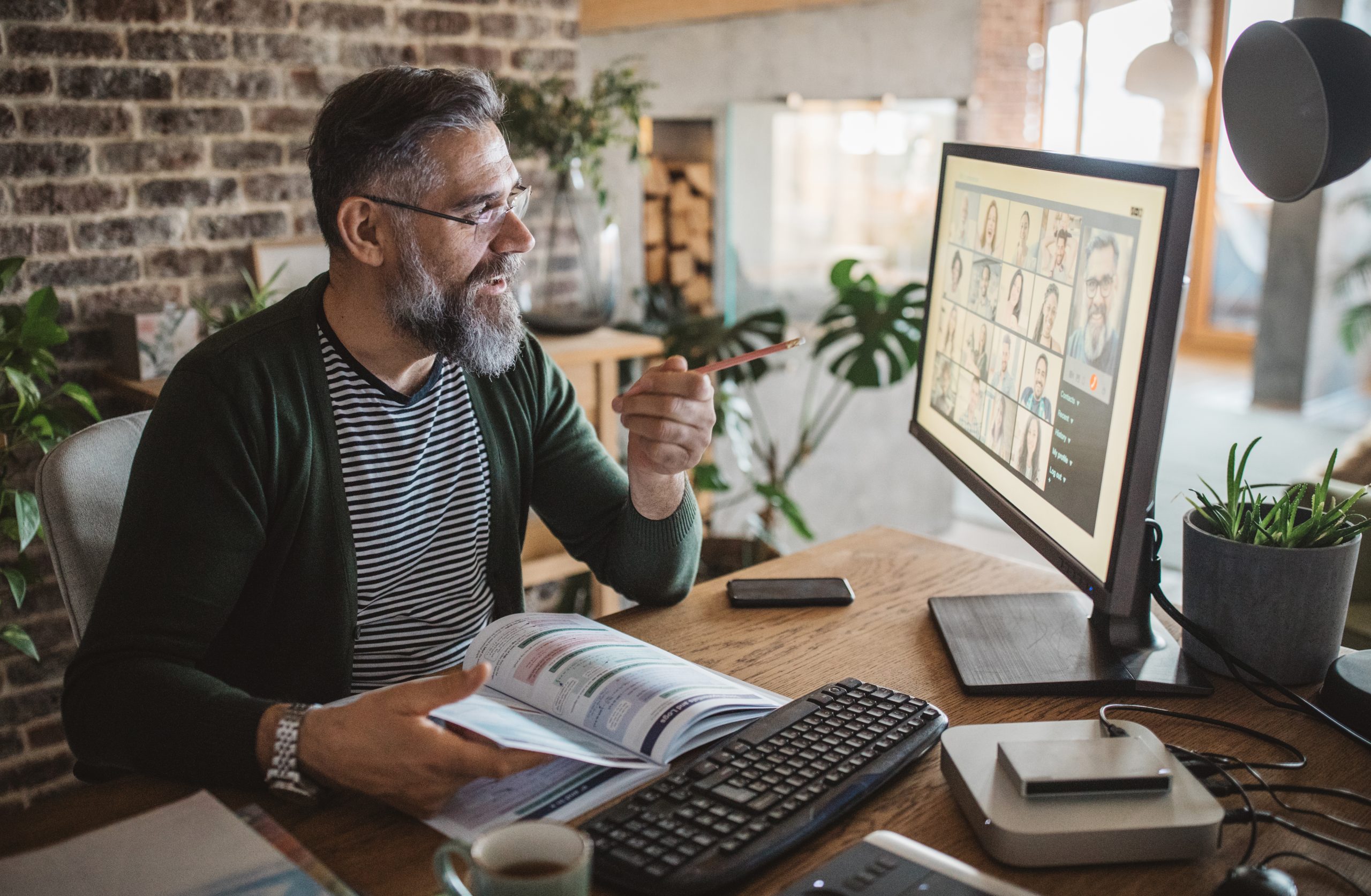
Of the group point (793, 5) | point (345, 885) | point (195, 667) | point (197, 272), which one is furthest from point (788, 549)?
point (345, 885)

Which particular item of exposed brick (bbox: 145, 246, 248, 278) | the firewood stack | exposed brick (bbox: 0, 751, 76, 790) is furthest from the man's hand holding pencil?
the firewood stack

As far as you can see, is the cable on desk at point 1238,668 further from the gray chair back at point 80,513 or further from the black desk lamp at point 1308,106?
the gray chair back at point 80,513

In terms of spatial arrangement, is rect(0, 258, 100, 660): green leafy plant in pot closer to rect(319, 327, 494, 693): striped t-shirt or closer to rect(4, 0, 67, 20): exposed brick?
rect(4, 0, 67, 20): exposed brick

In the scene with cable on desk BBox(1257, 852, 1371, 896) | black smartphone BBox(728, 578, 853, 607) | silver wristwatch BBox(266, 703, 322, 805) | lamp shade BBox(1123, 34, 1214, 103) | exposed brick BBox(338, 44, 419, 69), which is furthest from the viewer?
lamp shade BBox(1123, 34, 1214, 103)

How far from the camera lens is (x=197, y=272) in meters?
2.40

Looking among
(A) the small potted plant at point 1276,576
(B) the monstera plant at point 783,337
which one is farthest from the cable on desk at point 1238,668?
(B) the monstera plant at point 783,337

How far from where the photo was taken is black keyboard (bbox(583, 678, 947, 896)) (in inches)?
30.7

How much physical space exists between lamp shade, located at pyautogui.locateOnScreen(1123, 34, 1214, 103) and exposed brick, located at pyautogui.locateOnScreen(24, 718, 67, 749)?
4.40m

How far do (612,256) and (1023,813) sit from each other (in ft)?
7.35

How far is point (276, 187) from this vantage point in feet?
8.16

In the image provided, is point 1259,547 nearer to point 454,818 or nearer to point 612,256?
point 454,818

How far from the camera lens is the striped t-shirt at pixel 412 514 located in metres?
1.35

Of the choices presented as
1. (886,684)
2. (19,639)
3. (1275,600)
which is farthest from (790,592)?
(19,639)

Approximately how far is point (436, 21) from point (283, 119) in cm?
47
